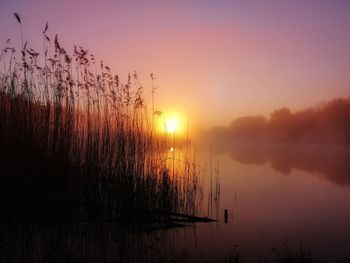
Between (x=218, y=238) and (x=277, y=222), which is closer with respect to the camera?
(x=218, y=238)

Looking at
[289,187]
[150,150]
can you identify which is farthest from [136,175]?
[289,187]

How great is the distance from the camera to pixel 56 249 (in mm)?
3133

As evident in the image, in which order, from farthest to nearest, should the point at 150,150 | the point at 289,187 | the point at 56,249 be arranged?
the point at 289,187 < the point at 150,150 < the point at 56,249

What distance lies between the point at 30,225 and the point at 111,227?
0.87m

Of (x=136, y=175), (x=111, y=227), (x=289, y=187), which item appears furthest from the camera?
(x=289, y=187)

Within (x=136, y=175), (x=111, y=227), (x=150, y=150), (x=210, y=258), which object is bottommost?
(x=210, y=258)

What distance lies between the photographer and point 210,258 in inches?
137

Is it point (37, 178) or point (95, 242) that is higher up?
point (37, 178)

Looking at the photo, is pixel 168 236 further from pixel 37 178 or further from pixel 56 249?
pixel 37 178

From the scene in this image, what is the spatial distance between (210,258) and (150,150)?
228 cm

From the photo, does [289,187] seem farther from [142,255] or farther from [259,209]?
[142,255]

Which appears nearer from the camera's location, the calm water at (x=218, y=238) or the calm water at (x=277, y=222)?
the calm water at (x=218, y=238)

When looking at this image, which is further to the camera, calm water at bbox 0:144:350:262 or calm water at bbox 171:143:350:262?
calm water at bbox 171:143:350:262

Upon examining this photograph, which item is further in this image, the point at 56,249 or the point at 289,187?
the point at 289,187
